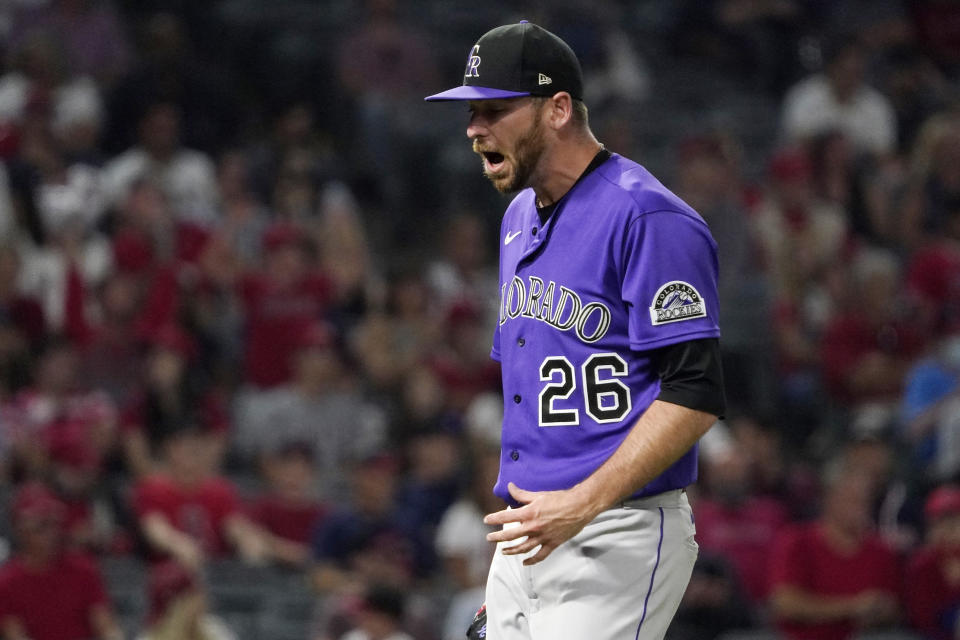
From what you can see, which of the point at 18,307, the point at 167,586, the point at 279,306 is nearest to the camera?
the point at 167,586

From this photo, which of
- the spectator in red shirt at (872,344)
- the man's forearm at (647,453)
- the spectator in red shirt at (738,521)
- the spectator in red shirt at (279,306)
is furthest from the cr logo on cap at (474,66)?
the spectator in red shirt at (872,344)

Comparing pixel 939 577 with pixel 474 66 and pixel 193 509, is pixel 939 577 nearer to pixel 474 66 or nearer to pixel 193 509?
pixel 193 509

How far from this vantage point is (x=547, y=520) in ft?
9.61

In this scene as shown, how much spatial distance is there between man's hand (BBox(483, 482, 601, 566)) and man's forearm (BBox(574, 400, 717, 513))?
26 millimetres

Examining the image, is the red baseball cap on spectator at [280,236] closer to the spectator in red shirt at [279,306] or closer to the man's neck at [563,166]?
the spectator in red shirt at [279,306]

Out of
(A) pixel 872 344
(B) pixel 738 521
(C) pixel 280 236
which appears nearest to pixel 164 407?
(C) pixel 280 236

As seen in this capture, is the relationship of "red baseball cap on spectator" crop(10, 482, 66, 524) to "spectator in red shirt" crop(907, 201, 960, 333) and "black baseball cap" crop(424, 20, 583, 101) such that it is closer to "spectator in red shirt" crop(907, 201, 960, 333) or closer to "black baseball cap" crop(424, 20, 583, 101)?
"black baseball cap" crop(424, 20, 583, 101)

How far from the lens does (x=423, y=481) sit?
27.8ft

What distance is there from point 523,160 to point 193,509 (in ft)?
17.2

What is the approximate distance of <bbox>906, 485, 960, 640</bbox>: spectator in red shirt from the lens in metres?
7.42

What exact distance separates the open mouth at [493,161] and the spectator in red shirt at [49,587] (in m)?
4.52

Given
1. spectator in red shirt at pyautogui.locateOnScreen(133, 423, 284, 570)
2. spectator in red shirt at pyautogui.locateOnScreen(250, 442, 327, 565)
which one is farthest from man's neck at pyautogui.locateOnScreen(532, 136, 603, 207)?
spectator in red shirt at pyautogui.locateOnScreen(250, 442, 327, 565)

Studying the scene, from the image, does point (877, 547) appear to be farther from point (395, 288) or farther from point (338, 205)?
point (338, 205)

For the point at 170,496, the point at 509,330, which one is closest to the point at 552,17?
the point at 170,496
